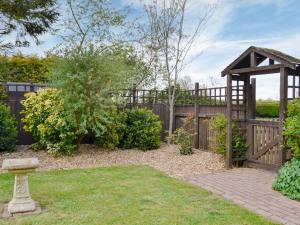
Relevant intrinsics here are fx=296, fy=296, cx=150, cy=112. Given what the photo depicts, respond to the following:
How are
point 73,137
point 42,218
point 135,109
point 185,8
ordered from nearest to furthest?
point 42,218
point 73,137
point 135,109
point 185,8

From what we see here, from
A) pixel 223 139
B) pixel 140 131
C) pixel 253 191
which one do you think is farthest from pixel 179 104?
pixel 253 191

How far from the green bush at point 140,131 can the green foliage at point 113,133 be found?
0.78 feet

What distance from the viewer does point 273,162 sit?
20.7ft

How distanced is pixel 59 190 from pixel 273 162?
14.3 ft

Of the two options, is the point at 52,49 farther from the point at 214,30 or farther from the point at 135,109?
the point at 214,30

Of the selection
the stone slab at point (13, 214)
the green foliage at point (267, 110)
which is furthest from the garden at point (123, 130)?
the green foliage at point (267, 110)

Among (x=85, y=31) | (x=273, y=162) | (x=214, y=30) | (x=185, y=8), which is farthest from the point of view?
(x=85, y=31)

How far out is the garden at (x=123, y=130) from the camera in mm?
4152

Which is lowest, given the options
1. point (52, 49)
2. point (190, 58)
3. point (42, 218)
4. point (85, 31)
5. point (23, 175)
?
point (42, 218)

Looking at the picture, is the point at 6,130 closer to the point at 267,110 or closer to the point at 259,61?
the point at 259,61

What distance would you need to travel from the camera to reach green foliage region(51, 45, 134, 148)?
294 inches

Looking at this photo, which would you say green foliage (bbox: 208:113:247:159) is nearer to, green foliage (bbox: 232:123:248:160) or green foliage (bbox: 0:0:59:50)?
green foliage (bbox: 232:123:248:160)

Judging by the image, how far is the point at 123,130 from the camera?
29.0 ft

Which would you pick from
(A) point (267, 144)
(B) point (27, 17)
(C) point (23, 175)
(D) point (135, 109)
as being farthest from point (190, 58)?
(C) point (23, 175)
